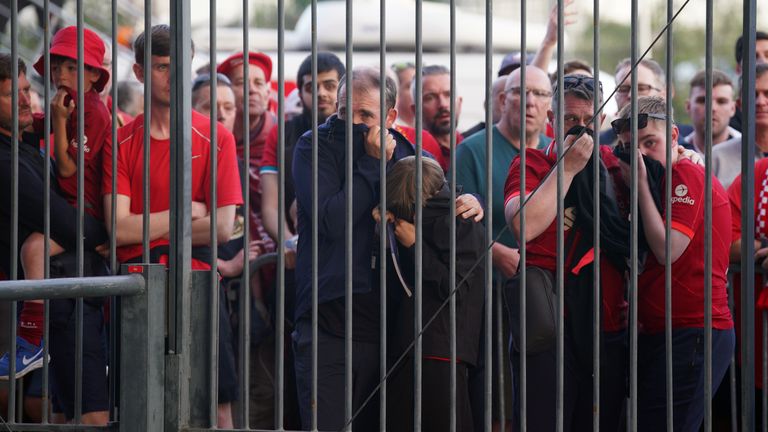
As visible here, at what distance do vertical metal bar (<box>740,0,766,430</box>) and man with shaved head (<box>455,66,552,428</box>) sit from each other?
1.67m

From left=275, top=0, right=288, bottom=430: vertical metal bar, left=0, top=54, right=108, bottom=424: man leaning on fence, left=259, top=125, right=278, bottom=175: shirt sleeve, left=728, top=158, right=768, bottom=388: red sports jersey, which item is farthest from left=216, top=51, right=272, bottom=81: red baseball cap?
left=275, top=0, right=288, bottom=430: vertical metal bar

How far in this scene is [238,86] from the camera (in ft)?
23.0

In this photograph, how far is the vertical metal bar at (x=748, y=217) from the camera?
10.8ft

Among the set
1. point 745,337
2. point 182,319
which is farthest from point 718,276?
point 182,319

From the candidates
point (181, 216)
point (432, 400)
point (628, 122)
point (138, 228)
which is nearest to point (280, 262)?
point (181, 216)

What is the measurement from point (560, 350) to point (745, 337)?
1.72 ft

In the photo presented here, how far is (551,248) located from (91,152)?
1.87 m

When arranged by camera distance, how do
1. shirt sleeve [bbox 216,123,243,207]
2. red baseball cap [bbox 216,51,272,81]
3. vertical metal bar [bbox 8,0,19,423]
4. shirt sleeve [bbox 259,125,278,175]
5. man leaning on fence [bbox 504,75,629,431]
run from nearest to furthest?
vertical metal bar [bbox 8,0,19,423] → man leaning on fence [bbox 504,75,629,431] → shirt sleeve [bbox 216,123,243,207] → shirt sleeve [bbox 259,125,278,175] → red baseball cap [bbox 216,51,272,81]

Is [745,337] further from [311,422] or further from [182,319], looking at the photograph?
[182,319]

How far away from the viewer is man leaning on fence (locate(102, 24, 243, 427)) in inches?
186

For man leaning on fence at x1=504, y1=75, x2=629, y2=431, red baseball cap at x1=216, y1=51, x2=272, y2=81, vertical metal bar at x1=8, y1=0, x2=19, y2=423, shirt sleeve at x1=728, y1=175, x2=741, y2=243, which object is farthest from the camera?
red baseball cap at x1=216, y1=51, x2=272, y2=81

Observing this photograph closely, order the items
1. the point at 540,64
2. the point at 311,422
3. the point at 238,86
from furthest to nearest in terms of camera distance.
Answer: the point at 238,86 < the point at 540,64 < the point at 311,422

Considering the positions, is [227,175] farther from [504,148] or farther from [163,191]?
[504,148]

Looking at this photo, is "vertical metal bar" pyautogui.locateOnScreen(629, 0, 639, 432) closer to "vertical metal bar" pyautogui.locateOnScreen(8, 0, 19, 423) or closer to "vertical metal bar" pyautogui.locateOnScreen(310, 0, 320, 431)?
"vertical metal bar" pyautogui.locateOnScreen(310, 0, 320, 431)
